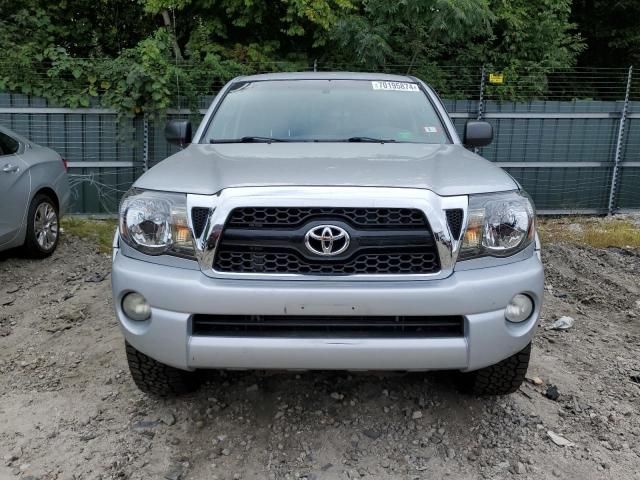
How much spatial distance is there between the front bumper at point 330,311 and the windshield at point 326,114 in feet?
4.84

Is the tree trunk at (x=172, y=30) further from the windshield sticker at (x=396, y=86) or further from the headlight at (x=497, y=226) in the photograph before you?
the headlight at (x=497, y=226)

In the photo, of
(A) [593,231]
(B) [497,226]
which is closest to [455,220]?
(B) [497,226]

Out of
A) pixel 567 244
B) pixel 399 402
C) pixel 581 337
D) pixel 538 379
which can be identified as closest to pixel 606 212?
pixel 567 244

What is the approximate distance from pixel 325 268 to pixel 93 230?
20.1ft

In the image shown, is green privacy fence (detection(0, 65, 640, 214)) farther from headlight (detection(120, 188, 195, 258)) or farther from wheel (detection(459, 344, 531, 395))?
wheel (detection(459, 344, 531, 395))

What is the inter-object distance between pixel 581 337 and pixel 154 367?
295 centimetres

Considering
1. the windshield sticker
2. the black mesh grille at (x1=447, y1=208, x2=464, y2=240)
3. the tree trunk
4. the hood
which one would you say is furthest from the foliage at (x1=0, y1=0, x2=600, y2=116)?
the black mesh grille at (x1=447, y1=208, x2=464, y2=240)

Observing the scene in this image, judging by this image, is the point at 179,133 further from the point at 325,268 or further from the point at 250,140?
the point at 325,268

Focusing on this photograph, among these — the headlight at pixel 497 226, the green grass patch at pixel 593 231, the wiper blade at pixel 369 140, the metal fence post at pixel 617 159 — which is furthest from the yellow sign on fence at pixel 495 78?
the headlight at pixel 497 226

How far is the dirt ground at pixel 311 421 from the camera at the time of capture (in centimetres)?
275

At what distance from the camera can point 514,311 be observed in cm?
263

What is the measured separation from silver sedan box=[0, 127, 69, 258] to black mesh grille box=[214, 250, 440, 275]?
3783mm

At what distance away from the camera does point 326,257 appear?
2.50 meters

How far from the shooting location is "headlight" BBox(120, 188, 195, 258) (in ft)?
8.55
